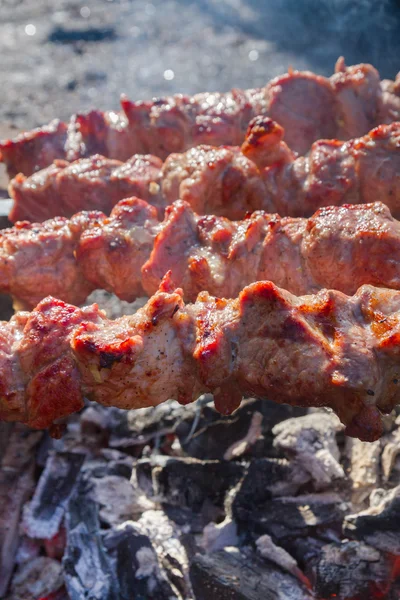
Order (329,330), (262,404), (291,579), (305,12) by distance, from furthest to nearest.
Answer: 1. (305,12)
2. (262,404)
3. (291,579)
4. (329,330)

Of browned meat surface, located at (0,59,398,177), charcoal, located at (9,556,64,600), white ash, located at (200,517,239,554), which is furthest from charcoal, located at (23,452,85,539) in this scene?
browned meat surface, located at (0,59,398,177)

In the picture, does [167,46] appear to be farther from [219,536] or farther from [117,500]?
[219,536]

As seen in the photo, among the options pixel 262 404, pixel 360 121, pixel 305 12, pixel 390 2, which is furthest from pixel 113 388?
pixel 305 12

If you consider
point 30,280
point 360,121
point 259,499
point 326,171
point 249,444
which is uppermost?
point 360,121

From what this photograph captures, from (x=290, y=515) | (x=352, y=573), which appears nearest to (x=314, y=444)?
(x=290, y=515)

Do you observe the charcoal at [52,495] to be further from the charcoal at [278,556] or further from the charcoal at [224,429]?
the charcoal at [278,556]

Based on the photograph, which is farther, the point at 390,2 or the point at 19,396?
the point at 390,2

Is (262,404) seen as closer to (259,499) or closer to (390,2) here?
(259,499)
